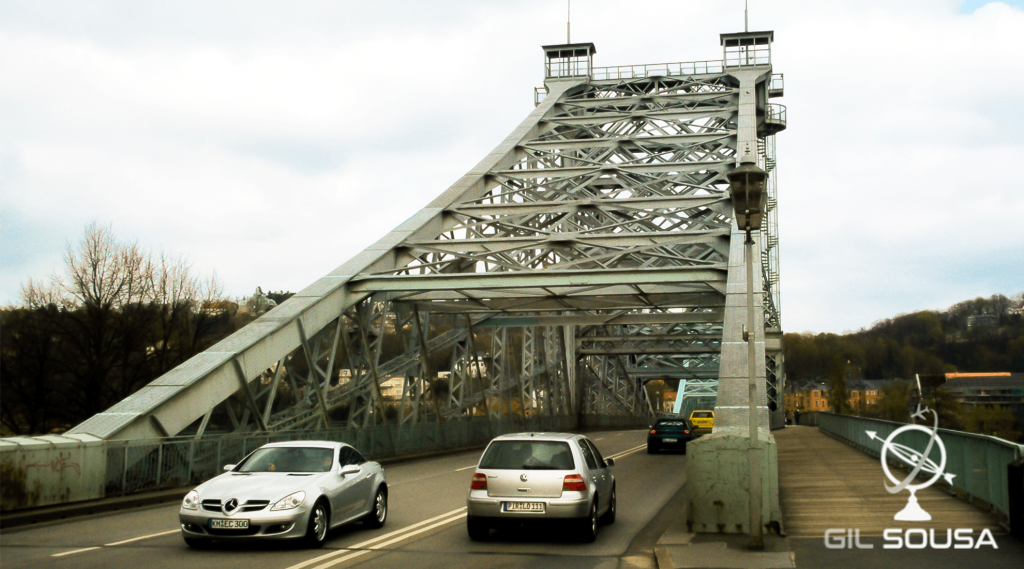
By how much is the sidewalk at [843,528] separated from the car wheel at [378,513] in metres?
3.77

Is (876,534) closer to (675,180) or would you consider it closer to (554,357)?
(675,180)

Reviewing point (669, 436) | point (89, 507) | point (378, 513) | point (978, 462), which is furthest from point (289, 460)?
point (669, 436)

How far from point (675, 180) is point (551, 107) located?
33.3ft

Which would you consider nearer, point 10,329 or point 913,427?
point 913,427

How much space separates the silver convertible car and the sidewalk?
3754 millimetres

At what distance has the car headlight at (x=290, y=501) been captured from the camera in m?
9.82

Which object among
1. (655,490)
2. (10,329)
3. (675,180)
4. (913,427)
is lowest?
(655,490)

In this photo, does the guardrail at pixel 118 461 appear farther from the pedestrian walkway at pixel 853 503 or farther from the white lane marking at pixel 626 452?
the pedestrian walkway at pixel 853 503

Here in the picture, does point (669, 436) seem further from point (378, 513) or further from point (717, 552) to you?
point (717, 552)

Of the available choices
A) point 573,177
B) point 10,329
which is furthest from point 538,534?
point 10,329

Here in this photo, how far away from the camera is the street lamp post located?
9.45m

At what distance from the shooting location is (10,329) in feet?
110

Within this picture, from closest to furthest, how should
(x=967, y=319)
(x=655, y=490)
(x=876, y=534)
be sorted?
(x=876, y=534) < (x=655, y=490) < (x=967, y=319)

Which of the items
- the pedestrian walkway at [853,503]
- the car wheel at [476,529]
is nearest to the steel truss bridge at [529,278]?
the pedestrian walkway at [853,503]
